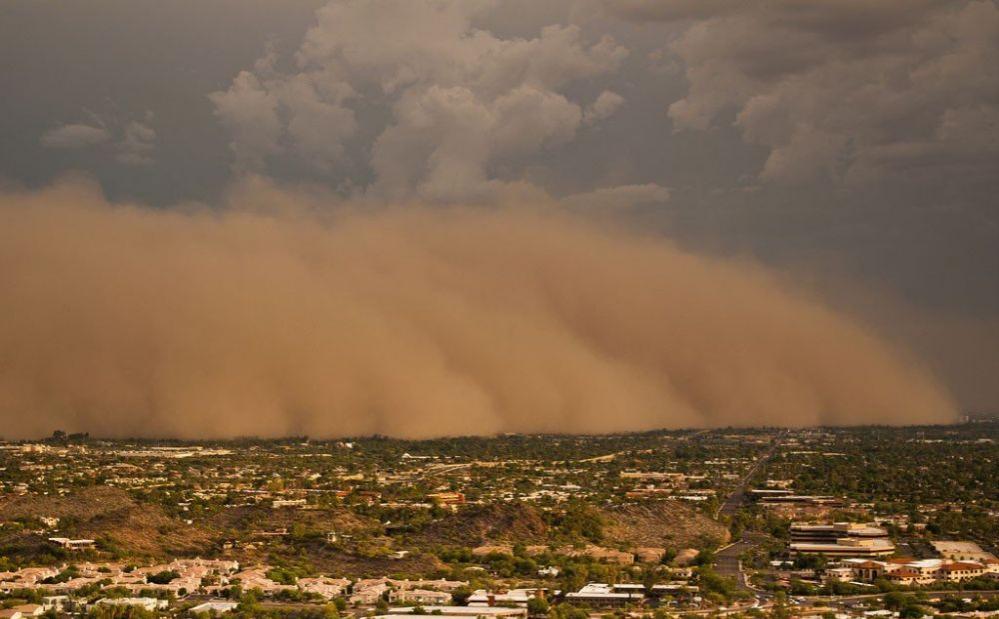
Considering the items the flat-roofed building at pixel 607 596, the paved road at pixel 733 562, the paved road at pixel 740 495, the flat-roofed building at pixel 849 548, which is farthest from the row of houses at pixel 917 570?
the paved road at pixel 740 495

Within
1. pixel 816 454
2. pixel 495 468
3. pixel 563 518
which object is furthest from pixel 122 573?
pixel 816 454

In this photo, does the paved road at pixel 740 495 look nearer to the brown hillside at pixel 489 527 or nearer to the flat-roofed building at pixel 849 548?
the flat-roofed building at pixel 849 548

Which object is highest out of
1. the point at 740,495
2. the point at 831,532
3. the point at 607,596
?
the point at 740,495

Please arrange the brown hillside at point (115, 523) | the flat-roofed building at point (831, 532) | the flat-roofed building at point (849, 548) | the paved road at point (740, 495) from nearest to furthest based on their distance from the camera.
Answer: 1. the brown hillside at point (115, 523)
2. the flat-roofed building at point (849, 548)
3. the flat-roofed building at point (831, 532)
4. the paved road at point (740, 495)

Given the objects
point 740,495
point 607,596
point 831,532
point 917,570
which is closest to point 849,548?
point 831,532

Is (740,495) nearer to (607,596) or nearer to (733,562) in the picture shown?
(733,562)

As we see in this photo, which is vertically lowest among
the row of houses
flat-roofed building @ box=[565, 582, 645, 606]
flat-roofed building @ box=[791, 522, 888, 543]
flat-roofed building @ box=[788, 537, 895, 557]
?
flat-roofed building @ box=[565, 582, 645, 606]

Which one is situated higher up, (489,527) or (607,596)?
(489,527)

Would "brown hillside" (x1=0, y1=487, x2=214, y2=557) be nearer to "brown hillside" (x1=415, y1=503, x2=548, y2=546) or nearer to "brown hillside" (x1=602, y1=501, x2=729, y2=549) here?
"brown hillside" (x1=415, y1=503, x2=548, y2=546)

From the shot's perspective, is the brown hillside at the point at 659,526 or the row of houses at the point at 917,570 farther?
the brown hillside at the point at 659,526

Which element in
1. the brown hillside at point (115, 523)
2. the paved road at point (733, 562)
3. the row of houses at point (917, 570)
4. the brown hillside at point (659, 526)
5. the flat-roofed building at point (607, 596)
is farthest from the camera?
the brown hillside at point (659, 526)

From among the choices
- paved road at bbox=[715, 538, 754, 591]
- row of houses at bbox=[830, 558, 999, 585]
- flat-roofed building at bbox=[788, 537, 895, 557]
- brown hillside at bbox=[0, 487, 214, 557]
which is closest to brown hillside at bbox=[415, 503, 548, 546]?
paved road at bbox=[715, 538, 754, 591]

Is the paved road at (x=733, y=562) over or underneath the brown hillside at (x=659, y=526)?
underneath
